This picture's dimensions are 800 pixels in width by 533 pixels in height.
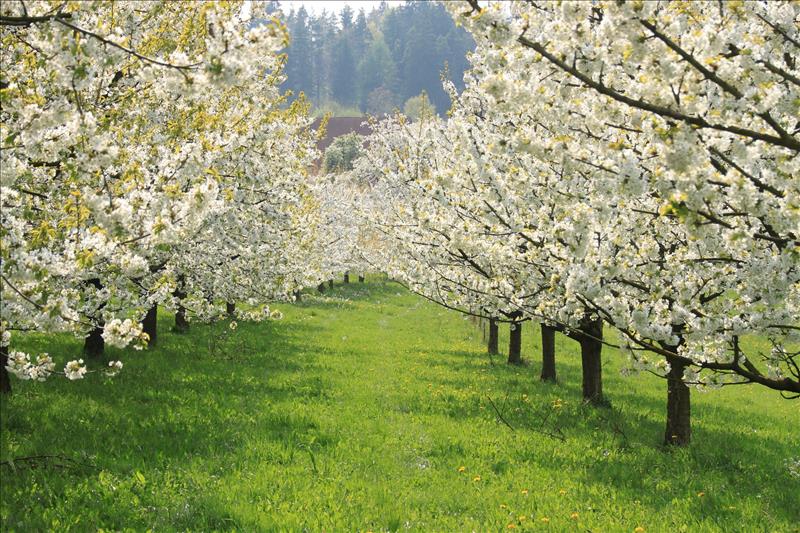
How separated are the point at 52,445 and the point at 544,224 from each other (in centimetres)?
767

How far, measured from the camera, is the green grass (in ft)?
25.6

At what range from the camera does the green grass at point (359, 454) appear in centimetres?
782

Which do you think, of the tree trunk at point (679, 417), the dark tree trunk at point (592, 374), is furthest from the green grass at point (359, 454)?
the dark tree trunk at point (592, 374)

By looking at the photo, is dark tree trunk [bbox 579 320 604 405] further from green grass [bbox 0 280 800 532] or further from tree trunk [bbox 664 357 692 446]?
tree trunk [bbox 664 357 692 446]

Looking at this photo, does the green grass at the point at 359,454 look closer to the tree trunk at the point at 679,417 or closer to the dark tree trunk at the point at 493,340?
the tree trunk at the point at 679,417

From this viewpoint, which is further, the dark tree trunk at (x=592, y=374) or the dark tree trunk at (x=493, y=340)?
Answer: the dark tree trunk at (x=493, y=340)

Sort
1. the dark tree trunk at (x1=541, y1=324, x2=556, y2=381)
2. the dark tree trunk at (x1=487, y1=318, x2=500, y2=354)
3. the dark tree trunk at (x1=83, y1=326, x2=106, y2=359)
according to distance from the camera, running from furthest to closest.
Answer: the dark tree trunk at (x1=487, y1=318, x2=500, y2=354) → the dark tree trunk at (x1=541, y1=324, x2=556, y2=381) → the dark tree trunk at (x1=83, y1=326, x2=106, y2=359)

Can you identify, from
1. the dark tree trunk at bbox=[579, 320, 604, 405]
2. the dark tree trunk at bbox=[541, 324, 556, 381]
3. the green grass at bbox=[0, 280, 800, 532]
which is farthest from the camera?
the dark tree trunk at bbox=[541, 324, 556, 381]

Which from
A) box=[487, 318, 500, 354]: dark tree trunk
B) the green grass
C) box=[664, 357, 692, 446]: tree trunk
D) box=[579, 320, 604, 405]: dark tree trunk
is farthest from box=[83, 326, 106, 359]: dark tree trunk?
box=[487, 318, 500, 354]: dark tree trunk

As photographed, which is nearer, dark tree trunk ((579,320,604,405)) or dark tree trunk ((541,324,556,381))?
dark tree trunk ((579,320,604,405))

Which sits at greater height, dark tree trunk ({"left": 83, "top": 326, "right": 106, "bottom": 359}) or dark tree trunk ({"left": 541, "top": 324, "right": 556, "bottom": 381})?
dark tree trunk ({"left": 83, "top": 326, "right": 106, "bottom": 359})

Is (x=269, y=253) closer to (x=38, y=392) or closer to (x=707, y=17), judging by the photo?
(x=38, y=392)

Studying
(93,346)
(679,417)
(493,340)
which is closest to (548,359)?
(493,340)

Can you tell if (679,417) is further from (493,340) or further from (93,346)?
(93,346)
